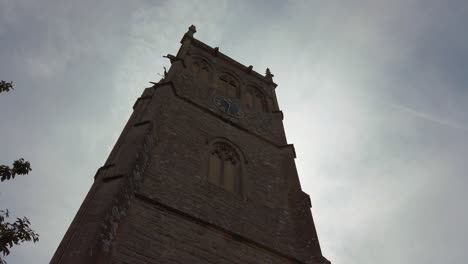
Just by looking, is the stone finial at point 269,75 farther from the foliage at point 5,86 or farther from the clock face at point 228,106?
the foliage at point 5,86

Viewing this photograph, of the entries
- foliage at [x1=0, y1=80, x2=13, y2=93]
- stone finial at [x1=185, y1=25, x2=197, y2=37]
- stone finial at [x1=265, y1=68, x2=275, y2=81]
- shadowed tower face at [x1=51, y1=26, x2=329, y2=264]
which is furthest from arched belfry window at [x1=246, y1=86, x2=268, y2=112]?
foliage at [x1=0, y1=80, x2=13, y2=93]

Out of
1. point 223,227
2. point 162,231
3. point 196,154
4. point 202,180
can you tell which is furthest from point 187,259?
point 196,154

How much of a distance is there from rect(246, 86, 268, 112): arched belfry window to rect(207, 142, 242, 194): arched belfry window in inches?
196

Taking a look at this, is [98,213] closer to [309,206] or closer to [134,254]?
[134,254]

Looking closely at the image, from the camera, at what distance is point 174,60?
18688 mm

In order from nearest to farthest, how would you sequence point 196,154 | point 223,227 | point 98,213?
point 98,213 < point 223,227 < point 196,154

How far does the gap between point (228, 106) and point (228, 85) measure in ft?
11.6

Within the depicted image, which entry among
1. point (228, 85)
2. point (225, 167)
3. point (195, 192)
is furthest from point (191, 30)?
point (195, 192)

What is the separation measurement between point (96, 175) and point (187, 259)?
4.95 m

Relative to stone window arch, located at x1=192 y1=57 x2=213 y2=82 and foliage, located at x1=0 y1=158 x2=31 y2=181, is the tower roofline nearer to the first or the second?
stone window arch, located at x1=192 y1=57 x2=213 y2=82

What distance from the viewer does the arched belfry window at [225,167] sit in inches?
504

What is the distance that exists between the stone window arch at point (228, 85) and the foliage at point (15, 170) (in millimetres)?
12251

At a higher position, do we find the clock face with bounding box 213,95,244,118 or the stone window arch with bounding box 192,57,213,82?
the stone window arch with bounding box 192,57,213,82

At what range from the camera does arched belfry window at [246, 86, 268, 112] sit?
19.9 m
